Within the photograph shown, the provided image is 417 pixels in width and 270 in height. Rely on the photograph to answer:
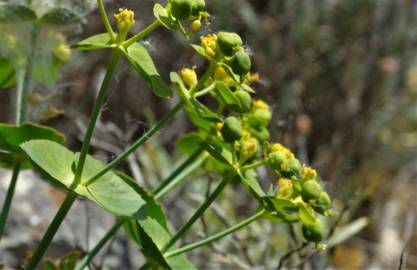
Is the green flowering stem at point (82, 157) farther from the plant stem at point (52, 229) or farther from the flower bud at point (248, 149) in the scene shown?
the flower bud at point (248, 149)

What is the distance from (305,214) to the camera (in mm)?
1012

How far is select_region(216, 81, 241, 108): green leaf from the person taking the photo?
0.99 meters

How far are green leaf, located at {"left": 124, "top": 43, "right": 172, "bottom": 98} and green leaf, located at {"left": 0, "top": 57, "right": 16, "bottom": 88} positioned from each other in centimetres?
39

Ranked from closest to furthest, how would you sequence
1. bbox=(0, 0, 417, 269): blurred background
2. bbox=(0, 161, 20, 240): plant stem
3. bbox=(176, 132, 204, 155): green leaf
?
bbox=(0, 161, 20, 240): plant stem → bbox=(176, 132, 204, 155): green leaf → bbox=(0, 0, 417, 269): blurred background

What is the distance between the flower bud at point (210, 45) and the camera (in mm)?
980

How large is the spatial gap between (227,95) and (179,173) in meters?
0.30

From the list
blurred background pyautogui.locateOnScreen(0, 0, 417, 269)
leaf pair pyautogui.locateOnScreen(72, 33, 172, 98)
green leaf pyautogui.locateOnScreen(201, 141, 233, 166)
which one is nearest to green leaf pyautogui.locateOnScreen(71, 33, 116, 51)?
leaf pair pyautogui.locateOnScreen(72, 33, 172, 98)

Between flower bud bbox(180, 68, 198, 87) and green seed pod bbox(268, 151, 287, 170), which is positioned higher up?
flower bud bbox(180, 68, 198, 87)

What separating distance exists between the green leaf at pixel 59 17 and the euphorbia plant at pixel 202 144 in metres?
0.30

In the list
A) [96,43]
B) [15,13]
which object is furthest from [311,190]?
[15,13]

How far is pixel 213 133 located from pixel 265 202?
0.18 meters

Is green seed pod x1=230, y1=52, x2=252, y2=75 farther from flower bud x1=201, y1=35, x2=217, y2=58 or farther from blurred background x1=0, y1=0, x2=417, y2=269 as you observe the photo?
blurred background x1=0, y1=0, x2=417, y2=269

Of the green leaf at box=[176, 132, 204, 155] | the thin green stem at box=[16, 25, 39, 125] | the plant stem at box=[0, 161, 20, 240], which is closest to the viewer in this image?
the plant stem at box=[0, 161, 20, 240]

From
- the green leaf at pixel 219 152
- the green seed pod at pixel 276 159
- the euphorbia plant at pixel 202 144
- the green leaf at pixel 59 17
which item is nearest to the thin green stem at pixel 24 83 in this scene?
the green leaf at pixel 59 17
